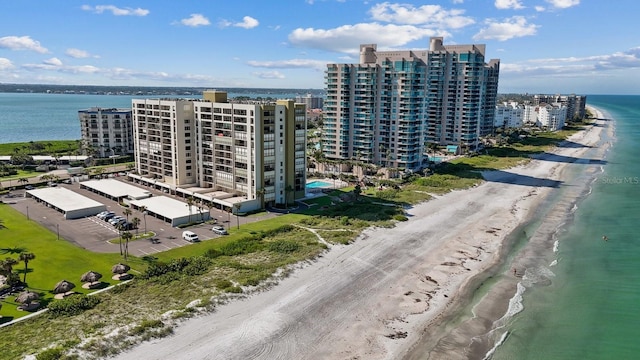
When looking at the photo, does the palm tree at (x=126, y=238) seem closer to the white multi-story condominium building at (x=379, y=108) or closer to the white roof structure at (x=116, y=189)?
the white roof structure at (x=116, y=189)

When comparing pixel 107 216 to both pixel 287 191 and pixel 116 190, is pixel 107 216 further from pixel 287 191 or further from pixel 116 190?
pixel 287 191

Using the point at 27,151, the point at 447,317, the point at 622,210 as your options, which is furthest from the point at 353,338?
the point at 27,151

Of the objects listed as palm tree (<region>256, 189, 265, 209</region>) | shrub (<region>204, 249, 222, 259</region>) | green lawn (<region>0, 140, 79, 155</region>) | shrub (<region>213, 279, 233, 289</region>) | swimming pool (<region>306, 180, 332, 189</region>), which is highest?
green lawn (<region>0, 140, 79, 155</region>)

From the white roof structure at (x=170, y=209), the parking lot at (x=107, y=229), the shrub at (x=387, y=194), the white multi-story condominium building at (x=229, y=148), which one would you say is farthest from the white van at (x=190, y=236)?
the shrub at (x=387, y=194)

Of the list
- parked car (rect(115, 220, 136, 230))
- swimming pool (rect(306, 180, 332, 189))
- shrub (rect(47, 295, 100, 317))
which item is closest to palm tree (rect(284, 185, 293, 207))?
swimming pool (rect(306, 180, 332, 189))

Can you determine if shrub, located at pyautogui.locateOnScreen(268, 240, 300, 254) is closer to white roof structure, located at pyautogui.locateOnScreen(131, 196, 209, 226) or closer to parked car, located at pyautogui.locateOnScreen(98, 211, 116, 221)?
white roof structure, located at pyautogui.locateOnScreen(131, 196, 209, 226)

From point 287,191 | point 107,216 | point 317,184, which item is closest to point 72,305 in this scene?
point 107,216
